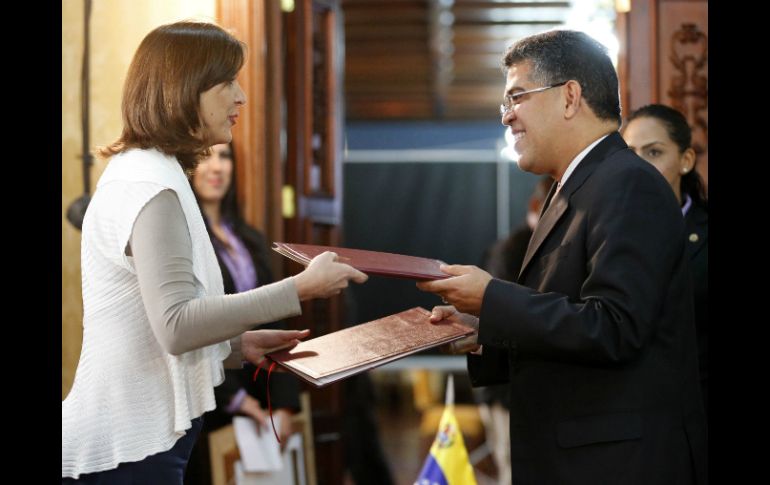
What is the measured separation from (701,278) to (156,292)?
6.27 ft

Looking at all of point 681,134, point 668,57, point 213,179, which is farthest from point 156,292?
point 668,57

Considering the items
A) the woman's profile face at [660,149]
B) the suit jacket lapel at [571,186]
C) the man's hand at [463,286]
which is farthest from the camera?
the woman's profile face at [660,149]

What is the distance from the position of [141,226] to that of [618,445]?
1.03 meters

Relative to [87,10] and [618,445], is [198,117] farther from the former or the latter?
[87,10]

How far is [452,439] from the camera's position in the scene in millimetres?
3891

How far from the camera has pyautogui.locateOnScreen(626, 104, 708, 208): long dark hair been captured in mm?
3197

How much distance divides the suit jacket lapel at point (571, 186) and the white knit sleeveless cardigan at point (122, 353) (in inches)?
29.0

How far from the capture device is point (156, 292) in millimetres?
1789

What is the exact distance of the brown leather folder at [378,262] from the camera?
1950 millimetres

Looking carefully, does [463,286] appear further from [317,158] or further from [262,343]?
[317,158]

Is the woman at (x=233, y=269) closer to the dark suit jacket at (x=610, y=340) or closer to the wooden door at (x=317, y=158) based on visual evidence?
the wooden door at (x=317, y=158)

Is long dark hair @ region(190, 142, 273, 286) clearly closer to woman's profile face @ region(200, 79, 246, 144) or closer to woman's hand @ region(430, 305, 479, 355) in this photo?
woman's hand @ region(430, 305, 479, 355)

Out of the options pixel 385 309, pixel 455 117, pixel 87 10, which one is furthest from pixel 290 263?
pixel 455 117

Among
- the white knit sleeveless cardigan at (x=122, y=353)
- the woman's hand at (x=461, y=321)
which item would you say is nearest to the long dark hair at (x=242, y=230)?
the woman's hand at (x=461, y=321)
